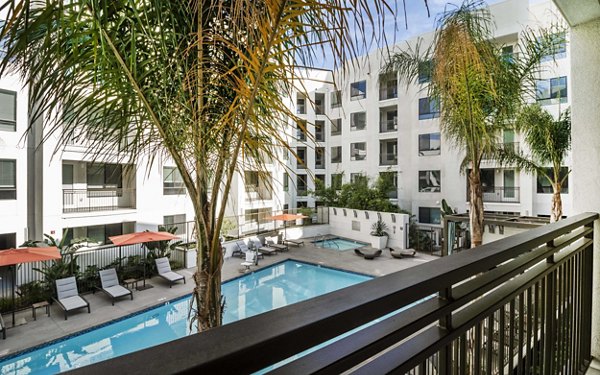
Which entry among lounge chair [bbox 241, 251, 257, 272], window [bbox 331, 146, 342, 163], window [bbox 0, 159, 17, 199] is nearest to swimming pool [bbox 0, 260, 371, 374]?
lounge chair [bbox 241, 251, 257, 272]

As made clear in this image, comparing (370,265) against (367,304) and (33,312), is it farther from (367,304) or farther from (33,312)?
(367,304)

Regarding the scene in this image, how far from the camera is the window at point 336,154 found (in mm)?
25703

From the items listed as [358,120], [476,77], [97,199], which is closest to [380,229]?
[358,120]

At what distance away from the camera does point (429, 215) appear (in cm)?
2008

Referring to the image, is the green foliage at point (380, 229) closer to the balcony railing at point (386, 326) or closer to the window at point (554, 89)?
the window at point (554, 89)

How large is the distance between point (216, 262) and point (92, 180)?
46.7 feet

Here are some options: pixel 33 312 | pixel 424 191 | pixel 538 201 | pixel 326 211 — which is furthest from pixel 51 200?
pixel 538 201

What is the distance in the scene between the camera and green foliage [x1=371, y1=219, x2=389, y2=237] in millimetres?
17583

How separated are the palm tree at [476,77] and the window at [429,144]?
1355cm

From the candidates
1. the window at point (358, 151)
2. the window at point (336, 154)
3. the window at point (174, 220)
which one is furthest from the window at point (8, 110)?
the window at point (336, 154)

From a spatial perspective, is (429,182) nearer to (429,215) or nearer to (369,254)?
(429,215)

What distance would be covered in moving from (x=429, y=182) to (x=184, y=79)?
1981 centimetres

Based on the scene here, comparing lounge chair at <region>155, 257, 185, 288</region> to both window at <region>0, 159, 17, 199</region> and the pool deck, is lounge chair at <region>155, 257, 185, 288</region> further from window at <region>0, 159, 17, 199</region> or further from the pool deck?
window at <region>0, 159, 17, 199</region>

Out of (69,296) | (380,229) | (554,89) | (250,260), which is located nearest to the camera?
(69,296)
